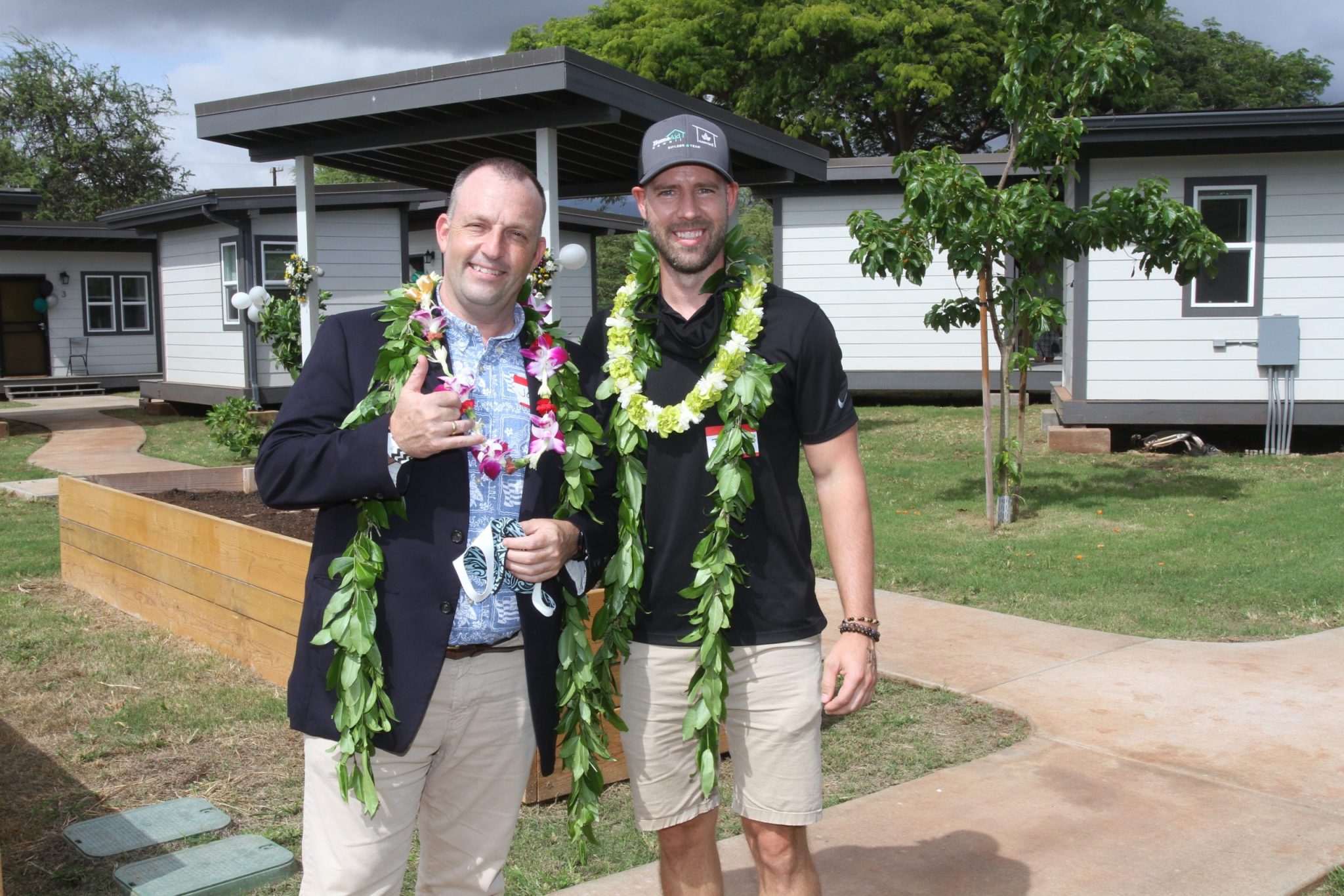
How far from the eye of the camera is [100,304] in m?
25.5

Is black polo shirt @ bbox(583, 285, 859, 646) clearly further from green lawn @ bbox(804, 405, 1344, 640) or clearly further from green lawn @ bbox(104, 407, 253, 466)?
green lawn @ bbox(104, 407, 253, 466)

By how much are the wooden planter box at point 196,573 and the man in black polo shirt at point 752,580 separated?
1391 millimetres

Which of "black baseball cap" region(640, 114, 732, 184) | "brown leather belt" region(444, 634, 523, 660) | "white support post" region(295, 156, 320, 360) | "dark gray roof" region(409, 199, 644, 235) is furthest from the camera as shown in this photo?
"dark gray roof" region(409, 199, 644, 235)

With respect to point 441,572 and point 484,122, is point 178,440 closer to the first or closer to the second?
point 484,122

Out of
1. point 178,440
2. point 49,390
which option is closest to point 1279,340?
point 178,440

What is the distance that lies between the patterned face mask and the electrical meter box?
39.2 ft

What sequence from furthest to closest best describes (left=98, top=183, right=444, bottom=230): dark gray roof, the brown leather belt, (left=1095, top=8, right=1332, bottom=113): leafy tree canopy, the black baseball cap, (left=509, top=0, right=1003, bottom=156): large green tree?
(left=1095, top=8, right=1332, bottom=113): leafy tree canopy, (left=509, top=0, right=1003, bottom=156): large green tree, (left=98, top=183, right=444, bottom=230): dark gray roof, the black baseball cap, the brown leather belt

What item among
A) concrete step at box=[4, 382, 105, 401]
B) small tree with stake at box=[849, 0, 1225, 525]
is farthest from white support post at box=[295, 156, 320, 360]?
concrete step at box=[4, 382, 105, 401]

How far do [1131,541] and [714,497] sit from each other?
6.48 m

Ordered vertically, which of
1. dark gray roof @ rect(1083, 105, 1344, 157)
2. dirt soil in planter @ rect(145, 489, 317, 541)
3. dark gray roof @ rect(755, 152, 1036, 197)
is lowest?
dirt soil in planter @ rect(145, 489, 317, 541)

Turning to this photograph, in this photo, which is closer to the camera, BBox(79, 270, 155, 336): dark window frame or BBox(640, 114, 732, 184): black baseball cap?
BBox(640, 114, 732, 184): black baseball cap

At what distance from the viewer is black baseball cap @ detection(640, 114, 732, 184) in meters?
2.65

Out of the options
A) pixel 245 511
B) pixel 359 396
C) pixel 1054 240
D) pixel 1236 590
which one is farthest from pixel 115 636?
pixel 1054 240

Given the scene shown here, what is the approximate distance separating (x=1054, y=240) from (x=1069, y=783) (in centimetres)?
558
